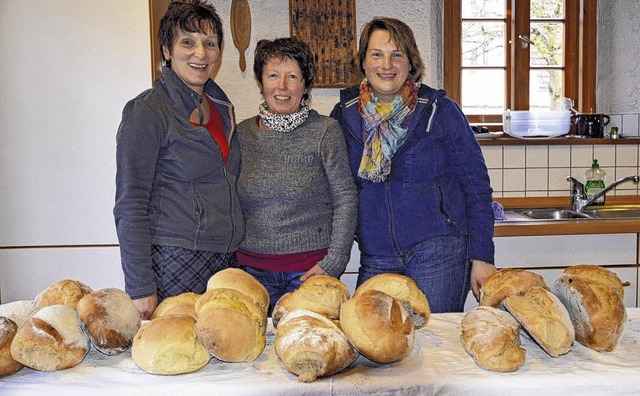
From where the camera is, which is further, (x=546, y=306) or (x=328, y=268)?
(x=328, y=268)

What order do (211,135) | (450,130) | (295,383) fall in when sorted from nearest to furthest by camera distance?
1. (295,383)
2. (211,135)
3. (450,130)

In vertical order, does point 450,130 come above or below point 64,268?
above

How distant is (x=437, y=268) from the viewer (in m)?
1.63

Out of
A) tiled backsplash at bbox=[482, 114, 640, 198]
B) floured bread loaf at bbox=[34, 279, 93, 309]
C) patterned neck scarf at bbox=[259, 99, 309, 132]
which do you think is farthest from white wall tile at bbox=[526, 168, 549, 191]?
floured bread loaf at bbox=[34, 279, 93, 309]

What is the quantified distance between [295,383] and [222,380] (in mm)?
109

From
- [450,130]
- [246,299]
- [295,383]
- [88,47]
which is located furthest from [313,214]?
[88,47]

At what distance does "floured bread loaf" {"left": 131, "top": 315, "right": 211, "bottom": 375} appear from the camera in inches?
35.8

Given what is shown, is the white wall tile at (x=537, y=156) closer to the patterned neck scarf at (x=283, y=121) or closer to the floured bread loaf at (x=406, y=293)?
the patterned neck scarf at (x=283, y=121)

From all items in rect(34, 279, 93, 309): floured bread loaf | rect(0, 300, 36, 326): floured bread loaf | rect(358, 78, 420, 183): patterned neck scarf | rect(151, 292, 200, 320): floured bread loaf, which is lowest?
rect(0, 300, 36, 326): floured bread loaf

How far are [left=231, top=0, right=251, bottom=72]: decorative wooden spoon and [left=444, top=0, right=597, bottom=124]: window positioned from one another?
0.98 m

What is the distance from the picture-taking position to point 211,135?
155 centimetres

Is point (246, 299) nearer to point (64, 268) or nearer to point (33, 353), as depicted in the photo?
point (33, 353)

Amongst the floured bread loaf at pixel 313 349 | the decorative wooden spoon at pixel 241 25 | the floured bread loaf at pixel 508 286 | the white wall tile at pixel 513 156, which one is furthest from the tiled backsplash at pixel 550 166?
the floured bread loaf at pixel 313 349

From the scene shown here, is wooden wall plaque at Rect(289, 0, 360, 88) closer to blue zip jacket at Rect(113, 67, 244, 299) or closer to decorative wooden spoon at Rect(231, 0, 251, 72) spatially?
decorative wooden spoon at Rect(231, 0, 251, 72)
